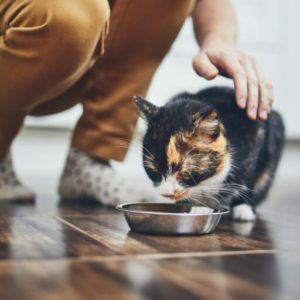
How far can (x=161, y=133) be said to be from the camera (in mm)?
1104

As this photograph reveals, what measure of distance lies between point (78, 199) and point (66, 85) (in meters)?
0.32

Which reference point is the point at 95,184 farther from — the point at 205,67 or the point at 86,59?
the point at 205,67

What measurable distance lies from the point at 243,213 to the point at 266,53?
5.87 ft

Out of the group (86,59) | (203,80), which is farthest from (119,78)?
(203,80)

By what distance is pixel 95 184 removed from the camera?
1415 mm

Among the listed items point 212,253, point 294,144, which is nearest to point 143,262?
point 212,253

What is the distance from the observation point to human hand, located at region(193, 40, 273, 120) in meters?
1.07

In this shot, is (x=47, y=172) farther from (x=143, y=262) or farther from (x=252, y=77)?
(x=143, y=262)

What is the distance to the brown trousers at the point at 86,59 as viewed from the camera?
117cm

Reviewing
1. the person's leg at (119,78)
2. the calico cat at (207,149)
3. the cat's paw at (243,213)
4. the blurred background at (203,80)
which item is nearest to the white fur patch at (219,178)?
the calico cat at (207,149)

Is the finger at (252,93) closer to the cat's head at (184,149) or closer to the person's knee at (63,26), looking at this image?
the cat's head at (184,149)

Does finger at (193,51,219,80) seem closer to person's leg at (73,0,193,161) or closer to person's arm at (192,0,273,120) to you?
person's arm at (192,0,273,120)

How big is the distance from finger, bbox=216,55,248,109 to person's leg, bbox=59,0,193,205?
0.92ft

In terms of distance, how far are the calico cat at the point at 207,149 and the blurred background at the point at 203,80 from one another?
54.4 inches
